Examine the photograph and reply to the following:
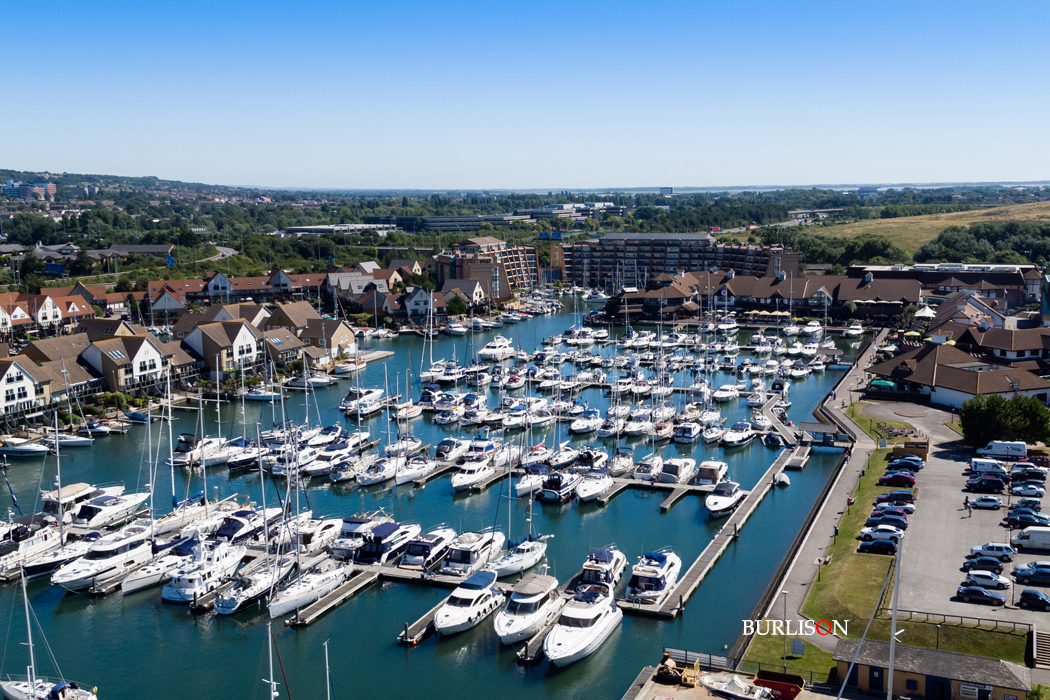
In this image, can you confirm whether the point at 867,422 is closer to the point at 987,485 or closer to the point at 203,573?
the point at 987,485

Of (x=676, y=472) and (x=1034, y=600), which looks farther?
(x=676, y=472)

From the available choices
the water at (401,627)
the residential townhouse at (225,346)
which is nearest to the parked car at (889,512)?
the water at (401,627)

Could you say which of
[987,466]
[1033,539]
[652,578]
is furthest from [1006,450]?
[652,578]

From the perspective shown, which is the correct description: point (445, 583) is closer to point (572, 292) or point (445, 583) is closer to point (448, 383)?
point (448, 383)

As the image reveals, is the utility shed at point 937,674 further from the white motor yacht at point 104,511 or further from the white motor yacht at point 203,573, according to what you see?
the white motor yacht at point 104,511

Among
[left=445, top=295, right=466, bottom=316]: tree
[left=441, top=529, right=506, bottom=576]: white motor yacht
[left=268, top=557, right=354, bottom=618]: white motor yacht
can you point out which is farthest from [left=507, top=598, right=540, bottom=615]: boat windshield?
[left=445, top=295, right=466, bottom=316]: tree

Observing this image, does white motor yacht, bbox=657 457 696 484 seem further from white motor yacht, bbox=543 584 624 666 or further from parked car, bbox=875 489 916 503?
white motor yacht, bbox=543 584 624 666

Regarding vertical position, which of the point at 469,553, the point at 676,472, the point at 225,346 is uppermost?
the point at 225,346
